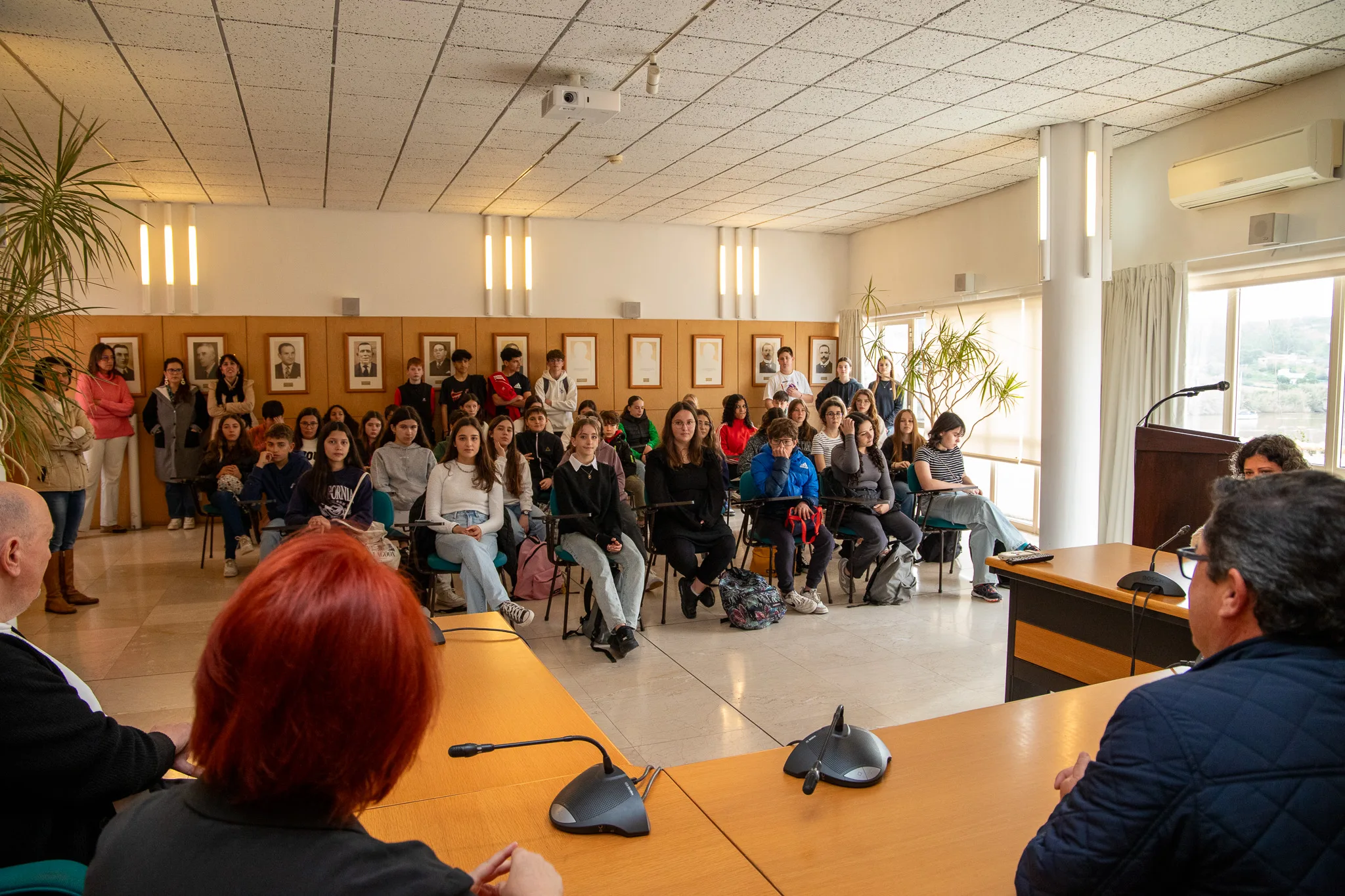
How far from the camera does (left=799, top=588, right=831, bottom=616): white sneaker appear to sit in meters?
5.90

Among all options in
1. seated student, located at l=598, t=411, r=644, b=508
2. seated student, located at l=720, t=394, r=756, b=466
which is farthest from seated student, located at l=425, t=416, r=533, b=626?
seated student, located at l=720, t=394, r=756, b=466

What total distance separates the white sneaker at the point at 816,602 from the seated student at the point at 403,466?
9.00ft

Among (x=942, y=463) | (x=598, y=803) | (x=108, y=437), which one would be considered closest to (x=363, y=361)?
(x=108, y=437)

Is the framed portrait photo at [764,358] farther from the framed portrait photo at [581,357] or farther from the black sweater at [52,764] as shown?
the black sweater at [52,764]

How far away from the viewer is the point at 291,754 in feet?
3.01

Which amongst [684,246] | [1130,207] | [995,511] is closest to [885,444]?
[995,511]

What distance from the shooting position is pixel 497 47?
505cm

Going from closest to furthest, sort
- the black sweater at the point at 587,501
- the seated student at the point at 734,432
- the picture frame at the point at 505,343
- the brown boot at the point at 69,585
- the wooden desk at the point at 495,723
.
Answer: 1. the wooden desk at the point at 495,723
2. the black sweater at the point at 587,501
3. the brown boot at the point at 69,585
4. the seated student at the point at 734,432
5. the picture frame at the point at 505,343

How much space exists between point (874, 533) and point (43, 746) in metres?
5.31

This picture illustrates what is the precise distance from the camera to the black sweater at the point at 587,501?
5.36 metres

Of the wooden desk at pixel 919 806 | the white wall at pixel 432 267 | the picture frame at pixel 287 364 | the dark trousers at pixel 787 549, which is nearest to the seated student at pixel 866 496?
the dark trousers at pixel 787 549

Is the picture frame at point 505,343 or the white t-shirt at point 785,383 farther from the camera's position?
the white t-shirt at point 785,383

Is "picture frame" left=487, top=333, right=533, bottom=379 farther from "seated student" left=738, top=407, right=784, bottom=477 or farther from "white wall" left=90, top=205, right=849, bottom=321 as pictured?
"seated student" left=738, top=407, right=784, bottom=477

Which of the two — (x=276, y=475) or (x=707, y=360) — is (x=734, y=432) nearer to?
(x=707, y=360)
